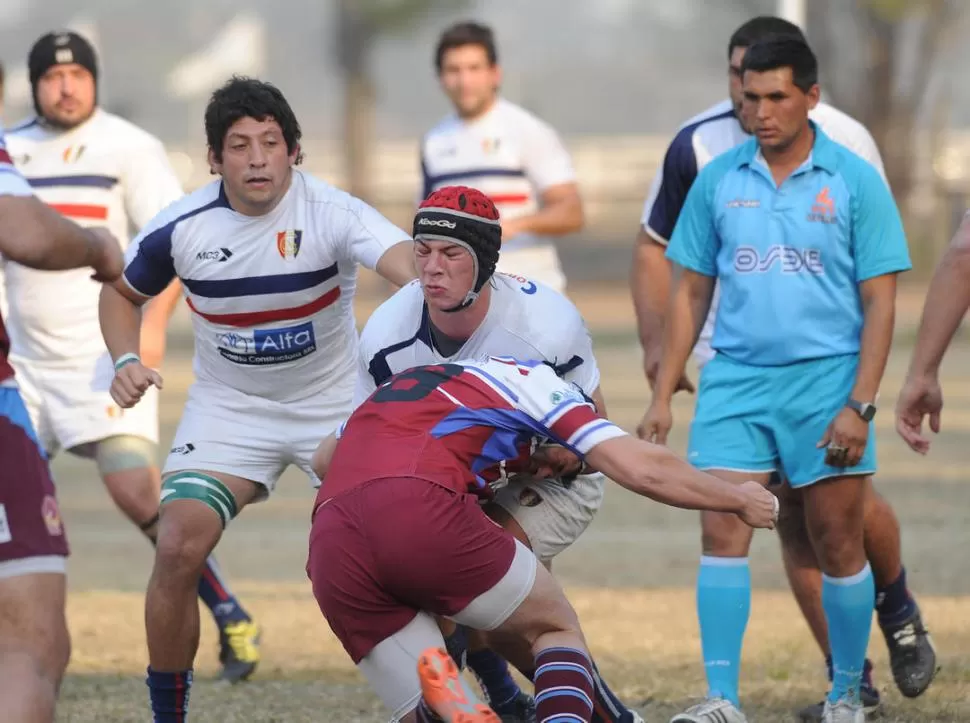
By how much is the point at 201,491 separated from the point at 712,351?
2020mm

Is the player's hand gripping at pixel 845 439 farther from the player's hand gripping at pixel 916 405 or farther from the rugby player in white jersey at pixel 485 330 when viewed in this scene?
the rugby player in white jersey at pixel 485 330

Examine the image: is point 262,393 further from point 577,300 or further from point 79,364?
point 577,300

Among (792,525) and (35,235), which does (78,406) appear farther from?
(35,235)

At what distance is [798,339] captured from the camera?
6.45 metres

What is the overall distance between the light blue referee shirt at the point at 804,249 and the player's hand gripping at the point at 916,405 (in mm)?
554

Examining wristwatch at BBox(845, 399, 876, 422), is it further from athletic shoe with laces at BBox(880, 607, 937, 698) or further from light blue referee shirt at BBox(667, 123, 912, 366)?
athletic shoe with laces at BBox(880, 607, 937, 698)

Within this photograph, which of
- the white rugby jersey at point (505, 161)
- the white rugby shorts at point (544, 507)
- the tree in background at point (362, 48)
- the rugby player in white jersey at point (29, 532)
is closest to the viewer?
the rugby player in white jersey at point (29, 532)

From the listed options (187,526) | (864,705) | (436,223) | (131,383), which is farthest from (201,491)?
(864,705)

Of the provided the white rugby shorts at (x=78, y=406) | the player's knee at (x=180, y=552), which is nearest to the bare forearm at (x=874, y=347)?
the player's knee at (x=180, y=552)

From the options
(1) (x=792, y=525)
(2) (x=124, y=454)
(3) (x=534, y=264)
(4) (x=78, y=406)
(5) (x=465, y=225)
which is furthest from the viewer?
(3) (x=534, y=264)

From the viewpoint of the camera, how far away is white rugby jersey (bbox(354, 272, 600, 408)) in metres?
5.66

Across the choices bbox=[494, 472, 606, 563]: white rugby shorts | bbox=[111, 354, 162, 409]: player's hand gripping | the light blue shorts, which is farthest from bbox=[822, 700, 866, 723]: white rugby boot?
bbox=[111, 354, 162, 409]: player's hand gripping

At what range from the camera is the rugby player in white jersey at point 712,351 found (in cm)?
701

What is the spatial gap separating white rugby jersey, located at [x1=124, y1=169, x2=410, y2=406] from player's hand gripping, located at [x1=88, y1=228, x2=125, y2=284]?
150cm
